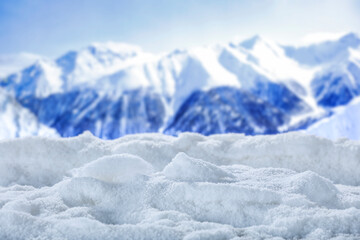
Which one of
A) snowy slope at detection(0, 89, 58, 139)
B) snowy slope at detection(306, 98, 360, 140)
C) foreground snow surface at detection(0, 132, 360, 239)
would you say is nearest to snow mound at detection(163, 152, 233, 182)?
foreground snow surface at detection(0, 132, 360, 239)

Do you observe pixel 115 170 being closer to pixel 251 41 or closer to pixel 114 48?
pixel 251 41

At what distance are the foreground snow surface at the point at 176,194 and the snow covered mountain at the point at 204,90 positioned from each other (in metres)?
86.6

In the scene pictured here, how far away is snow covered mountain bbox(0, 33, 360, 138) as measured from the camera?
100062mm

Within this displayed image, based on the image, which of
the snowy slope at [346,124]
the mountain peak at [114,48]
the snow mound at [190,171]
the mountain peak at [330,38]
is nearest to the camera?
the snow mound at [190,171]

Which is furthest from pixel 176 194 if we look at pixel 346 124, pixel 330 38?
pixel 330 38

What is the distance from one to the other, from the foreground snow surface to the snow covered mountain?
86573 millimetres

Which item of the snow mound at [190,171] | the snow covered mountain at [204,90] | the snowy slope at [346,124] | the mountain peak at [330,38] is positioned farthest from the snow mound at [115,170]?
the mountain peak at [330,38]

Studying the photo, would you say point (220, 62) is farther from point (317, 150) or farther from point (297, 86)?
point (317, 150)

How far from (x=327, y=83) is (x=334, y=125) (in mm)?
95366

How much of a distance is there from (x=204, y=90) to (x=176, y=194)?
345 ft

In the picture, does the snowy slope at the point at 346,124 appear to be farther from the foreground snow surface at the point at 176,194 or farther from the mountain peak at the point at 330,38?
the mountain peak at the point at 330,38

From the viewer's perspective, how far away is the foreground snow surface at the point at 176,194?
86.8 inches

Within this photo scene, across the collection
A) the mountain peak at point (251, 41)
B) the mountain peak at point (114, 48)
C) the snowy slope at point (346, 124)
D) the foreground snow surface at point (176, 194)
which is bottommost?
the mountain peak at point (114, 48)

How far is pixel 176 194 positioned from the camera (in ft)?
8.60
